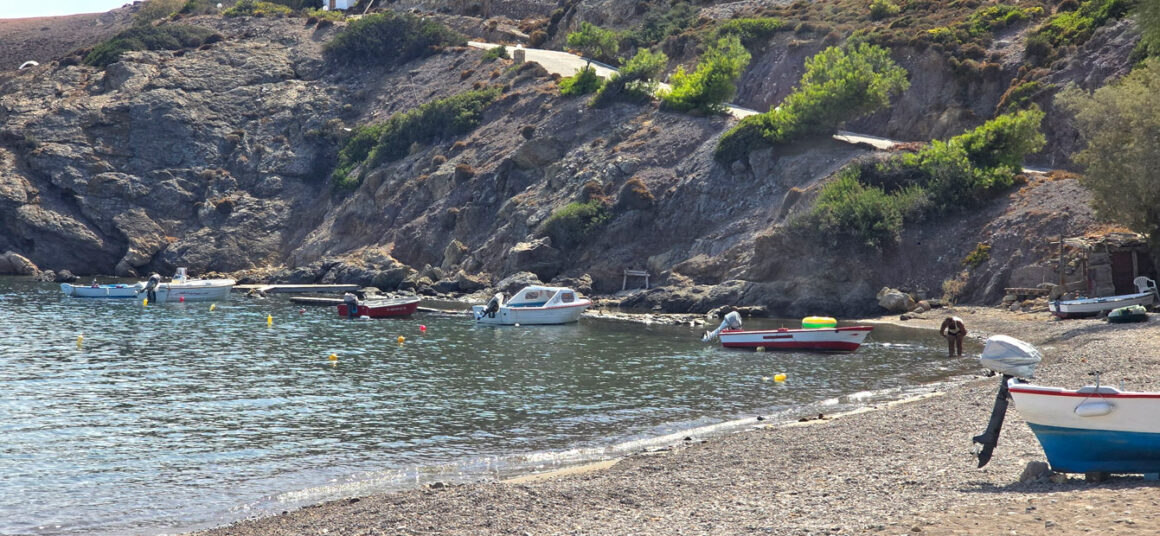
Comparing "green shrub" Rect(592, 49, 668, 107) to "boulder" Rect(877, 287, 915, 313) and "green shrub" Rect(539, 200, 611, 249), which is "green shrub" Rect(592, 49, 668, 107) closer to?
"green shrub" Rect(539, 200, 611, 249)

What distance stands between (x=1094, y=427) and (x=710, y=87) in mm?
58638

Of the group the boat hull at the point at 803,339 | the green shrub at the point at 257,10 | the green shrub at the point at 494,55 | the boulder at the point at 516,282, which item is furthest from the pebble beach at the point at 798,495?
the green shrub at the point at 257,10

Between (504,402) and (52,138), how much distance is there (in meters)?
75.8

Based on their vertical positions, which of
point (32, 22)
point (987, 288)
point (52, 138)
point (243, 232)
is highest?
point (32, 22)

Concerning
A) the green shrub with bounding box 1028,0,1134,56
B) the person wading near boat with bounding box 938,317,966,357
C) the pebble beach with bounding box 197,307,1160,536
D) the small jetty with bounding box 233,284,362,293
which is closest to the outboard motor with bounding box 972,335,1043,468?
the pebble beach with bounding box 197,307,1160,536

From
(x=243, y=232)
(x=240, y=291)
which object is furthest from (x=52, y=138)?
(x=240, y=291)

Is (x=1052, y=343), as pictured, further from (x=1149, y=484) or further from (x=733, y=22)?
(x=733, y=22)

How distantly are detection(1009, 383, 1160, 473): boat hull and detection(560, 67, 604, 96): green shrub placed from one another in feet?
215

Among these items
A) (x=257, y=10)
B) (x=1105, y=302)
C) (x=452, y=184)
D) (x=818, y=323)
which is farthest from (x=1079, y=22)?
(x=257, y=10)

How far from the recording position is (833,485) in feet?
50.7

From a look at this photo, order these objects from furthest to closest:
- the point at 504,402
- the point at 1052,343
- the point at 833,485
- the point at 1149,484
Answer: the point at 1052,343, the point at 504,402, the point at 833,485, the point at 1149,484

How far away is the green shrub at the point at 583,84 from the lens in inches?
3063

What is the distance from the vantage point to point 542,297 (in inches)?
1998

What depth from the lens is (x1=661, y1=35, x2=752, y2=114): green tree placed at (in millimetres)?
70188
